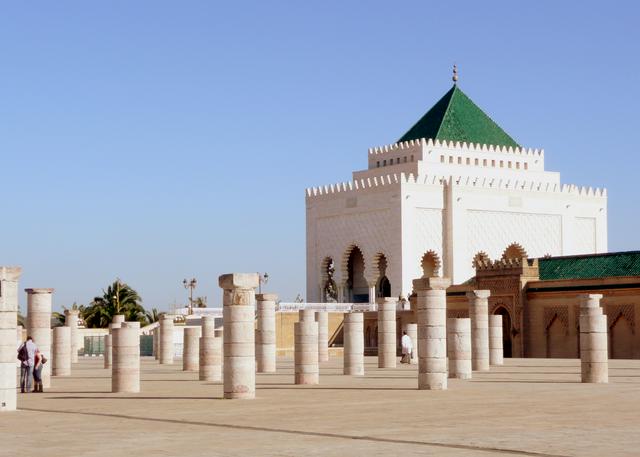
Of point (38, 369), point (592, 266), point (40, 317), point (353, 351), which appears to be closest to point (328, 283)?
point (592, 266)

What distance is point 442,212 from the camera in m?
48.8

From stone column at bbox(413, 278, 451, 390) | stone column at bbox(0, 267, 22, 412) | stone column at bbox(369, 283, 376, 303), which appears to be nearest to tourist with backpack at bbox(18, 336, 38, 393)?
stone column at bbox(0, 267, 22, 412)

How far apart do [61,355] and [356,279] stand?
91.0 feet

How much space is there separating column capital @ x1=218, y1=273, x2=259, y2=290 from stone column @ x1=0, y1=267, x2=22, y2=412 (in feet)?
9.14

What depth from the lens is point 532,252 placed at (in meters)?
50.3

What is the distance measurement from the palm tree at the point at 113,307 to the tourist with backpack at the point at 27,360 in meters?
33.7

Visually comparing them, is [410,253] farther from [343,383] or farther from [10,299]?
[10,299]

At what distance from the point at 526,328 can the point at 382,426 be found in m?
25.1

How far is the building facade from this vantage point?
4819 centimetres

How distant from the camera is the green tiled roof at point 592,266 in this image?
111 feet

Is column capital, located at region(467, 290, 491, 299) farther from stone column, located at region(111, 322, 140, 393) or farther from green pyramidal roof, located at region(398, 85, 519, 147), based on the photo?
green pyramidal roof, located at region(398, 85, 519, 147)

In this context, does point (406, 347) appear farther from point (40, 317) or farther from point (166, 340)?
point (40, 317)

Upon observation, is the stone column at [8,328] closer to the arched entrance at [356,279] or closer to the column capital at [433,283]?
the column capital at [433,283]

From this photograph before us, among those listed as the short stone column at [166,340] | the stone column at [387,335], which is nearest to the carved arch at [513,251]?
the short stone column at [166,340]
